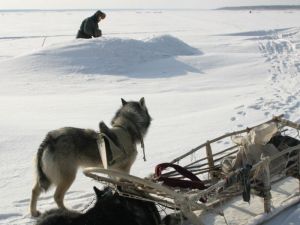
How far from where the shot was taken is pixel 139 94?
34.3ft

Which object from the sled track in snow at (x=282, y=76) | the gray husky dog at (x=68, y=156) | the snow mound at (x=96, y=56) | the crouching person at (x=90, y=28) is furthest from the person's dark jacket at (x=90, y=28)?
the gray husky dog at (x=68, y=156)

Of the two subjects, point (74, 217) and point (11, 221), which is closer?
point (74, 217)

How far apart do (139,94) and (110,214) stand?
24.9ft

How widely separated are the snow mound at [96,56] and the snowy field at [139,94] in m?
0.03

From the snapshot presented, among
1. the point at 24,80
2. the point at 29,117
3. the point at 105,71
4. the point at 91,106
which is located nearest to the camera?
the point at 29,117

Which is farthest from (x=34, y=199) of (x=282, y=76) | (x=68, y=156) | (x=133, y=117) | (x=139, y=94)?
(x=282, y=76)

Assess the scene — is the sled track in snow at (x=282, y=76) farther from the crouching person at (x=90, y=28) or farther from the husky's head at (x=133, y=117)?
the crouching person at (x=90, y=28)

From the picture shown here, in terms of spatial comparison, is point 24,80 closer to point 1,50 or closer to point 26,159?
point 26,159

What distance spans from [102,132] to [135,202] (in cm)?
119

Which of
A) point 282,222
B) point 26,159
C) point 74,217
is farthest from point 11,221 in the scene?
point 282,222

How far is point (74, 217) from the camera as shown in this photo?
286 centimetres

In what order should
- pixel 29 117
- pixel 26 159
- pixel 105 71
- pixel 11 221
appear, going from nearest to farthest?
pixel 11 221
pixel 26 159
pixel 29 117
pixel 105 71

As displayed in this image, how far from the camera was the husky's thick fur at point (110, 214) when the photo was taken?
284 cm

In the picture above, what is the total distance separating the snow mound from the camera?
13.7m
